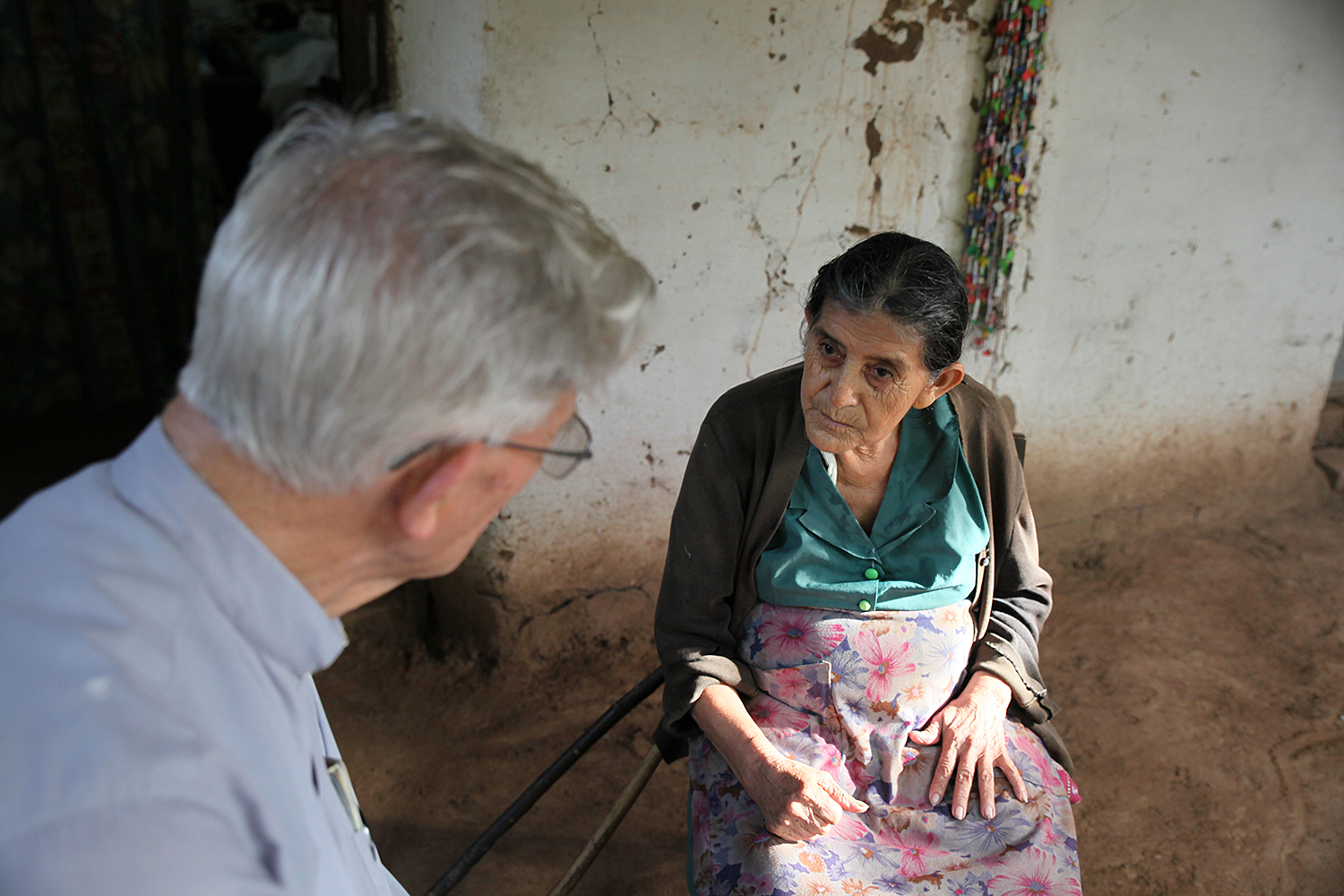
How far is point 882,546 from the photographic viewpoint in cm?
184

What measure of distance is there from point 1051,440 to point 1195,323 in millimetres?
818

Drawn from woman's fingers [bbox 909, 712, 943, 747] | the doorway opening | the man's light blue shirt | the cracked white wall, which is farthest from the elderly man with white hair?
the doorway opening

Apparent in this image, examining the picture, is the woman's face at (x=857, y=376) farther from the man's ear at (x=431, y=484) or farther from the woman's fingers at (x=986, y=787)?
the man's ear at (x=431, y=484)

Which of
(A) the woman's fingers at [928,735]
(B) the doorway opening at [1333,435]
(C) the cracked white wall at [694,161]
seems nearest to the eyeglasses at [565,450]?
(A) the woman's fingers at [928,735]

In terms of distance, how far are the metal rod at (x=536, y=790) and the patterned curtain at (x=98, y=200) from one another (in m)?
3.79

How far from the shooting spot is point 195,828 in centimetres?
73

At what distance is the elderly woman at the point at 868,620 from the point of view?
65.7 inches

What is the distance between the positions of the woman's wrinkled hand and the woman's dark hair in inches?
32.2

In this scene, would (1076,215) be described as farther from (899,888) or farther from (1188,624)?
(899,888)

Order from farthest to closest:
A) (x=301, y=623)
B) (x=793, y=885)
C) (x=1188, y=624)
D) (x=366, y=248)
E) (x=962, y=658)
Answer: (x=1188, y=624) → (x=962, y=658) → (x=793, y=885) → (x=301, y=623) → (x=366, y=248)

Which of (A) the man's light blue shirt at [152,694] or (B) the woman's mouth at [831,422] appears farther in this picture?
(B) the woman's mouth at [831,422]

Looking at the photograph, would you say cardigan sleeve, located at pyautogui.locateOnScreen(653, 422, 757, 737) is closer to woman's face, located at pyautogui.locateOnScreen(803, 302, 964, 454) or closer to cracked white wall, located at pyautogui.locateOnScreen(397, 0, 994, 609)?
woman's face, located at pyautogui.locateOnScreen(803, 302, 964, 454)

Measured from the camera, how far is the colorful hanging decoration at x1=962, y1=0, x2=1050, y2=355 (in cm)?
297

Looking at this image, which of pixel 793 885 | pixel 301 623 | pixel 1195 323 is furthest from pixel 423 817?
pixel 1195 323
